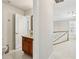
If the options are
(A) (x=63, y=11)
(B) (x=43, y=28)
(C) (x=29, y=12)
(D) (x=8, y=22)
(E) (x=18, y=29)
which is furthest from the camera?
(C) (x=29, y=12)

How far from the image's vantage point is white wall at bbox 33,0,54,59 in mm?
2375

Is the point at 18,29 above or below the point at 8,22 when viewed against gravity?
below

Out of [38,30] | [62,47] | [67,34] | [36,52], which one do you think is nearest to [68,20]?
[67,34]

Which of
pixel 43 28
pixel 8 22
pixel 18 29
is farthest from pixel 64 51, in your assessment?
pixel 18 29

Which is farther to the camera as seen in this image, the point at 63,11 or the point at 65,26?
the point at 63,11

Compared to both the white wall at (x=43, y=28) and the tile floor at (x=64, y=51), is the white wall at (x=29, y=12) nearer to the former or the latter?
the white wall at (x=43, y=28)

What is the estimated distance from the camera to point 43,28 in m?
2.55

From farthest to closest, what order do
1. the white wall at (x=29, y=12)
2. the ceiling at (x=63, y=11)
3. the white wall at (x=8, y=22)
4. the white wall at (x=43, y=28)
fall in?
the white wall at (x=29, y=12) → the white wall at (x=8, y=22) → the white wall at (x=43, y=28) → the ceiling at (x=63, y=11)

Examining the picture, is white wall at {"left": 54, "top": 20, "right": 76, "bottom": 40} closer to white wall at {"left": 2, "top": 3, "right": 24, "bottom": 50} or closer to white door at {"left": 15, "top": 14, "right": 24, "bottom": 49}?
white wall at {"left": 2, "top": 3, "right": 24, "bottom": 50}

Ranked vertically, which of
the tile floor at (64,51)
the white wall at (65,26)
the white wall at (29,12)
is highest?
the white wall at (29,12)

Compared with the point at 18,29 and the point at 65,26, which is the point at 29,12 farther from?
the point at 65,26

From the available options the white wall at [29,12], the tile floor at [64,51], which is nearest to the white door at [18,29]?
the white wall at [29,12]

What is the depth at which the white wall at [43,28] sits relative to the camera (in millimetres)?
2375

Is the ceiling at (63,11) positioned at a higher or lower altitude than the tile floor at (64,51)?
higher
